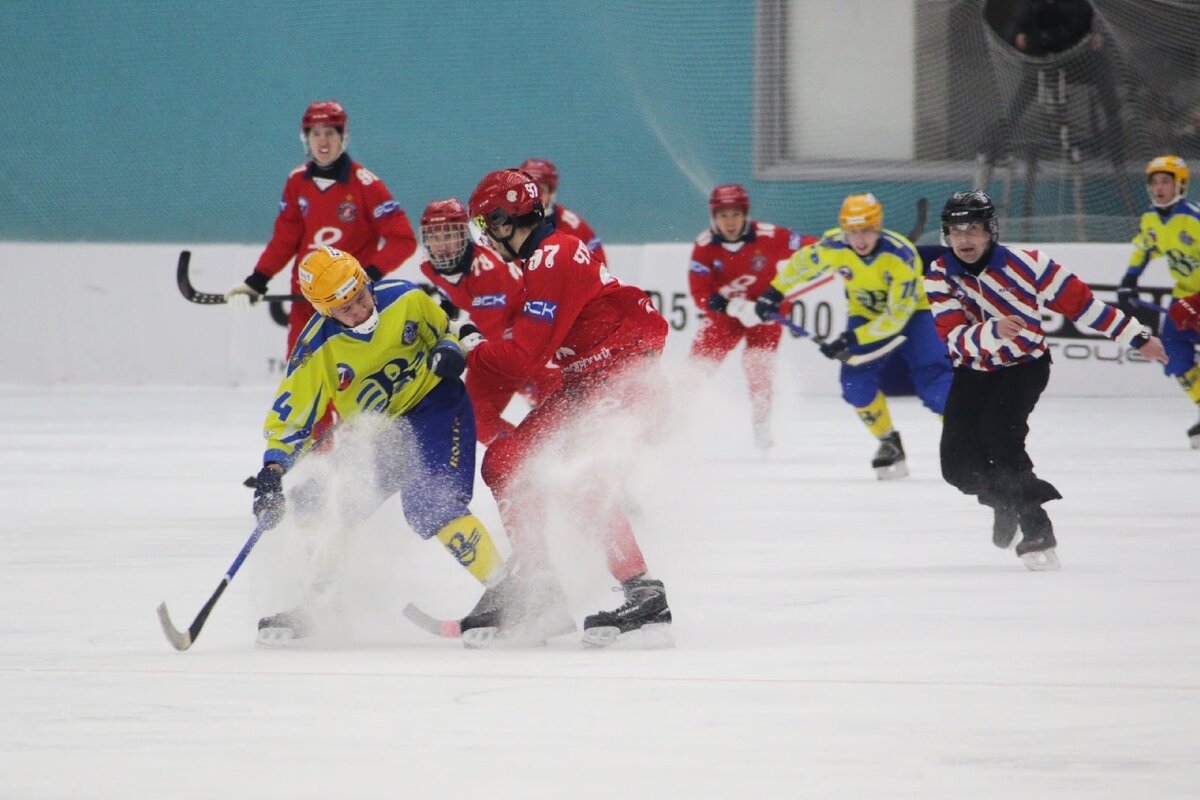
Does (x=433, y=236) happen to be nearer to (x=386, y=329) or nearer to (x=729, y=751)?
(x=386, y=329)

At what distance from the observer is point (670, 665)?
156 inches

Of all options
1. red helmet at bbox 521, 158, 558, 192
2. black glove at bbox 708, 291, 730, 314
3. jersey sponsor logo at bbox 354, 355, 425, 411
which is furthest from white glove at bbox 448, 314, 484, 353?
black glove at bbox 708, 291, 730, 314

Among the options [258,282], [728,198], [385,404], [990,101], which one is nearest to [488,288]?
[258,282]

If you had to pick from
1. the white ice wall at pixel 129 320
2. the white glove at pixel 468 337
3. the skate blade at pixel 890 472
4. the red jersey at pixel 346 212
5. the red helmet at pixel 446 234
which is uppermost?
the white glove at pixel 468 337

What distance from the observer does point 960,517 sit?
6863 millimetres

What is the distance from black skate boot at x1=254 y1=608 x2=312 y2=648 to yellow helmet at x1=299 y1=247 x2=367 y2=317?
2.43ft

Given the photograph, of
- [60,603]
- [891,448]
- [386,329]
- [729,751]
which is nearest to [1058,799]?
[729,751]

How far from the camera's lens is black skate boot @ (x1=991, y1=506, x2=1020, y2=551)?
5660mm

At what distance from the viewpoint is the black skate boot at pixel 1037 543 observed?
→ 5418 mm

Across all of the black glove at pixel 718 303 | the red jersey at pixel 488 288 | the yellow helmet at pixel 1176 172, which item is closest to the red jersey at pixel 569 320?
the red jersey at pixel 488 288

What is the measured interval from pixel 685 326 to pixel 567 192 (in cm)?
220

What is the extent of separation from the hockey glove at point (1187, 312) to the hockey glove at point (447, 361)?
5.92 m

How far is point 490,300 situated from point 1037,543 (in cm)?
205

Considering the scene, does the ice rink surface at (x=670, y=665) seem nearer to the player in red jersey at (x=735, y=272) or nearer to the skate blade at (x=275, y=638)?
the skate blade at (x=275, y=638)
